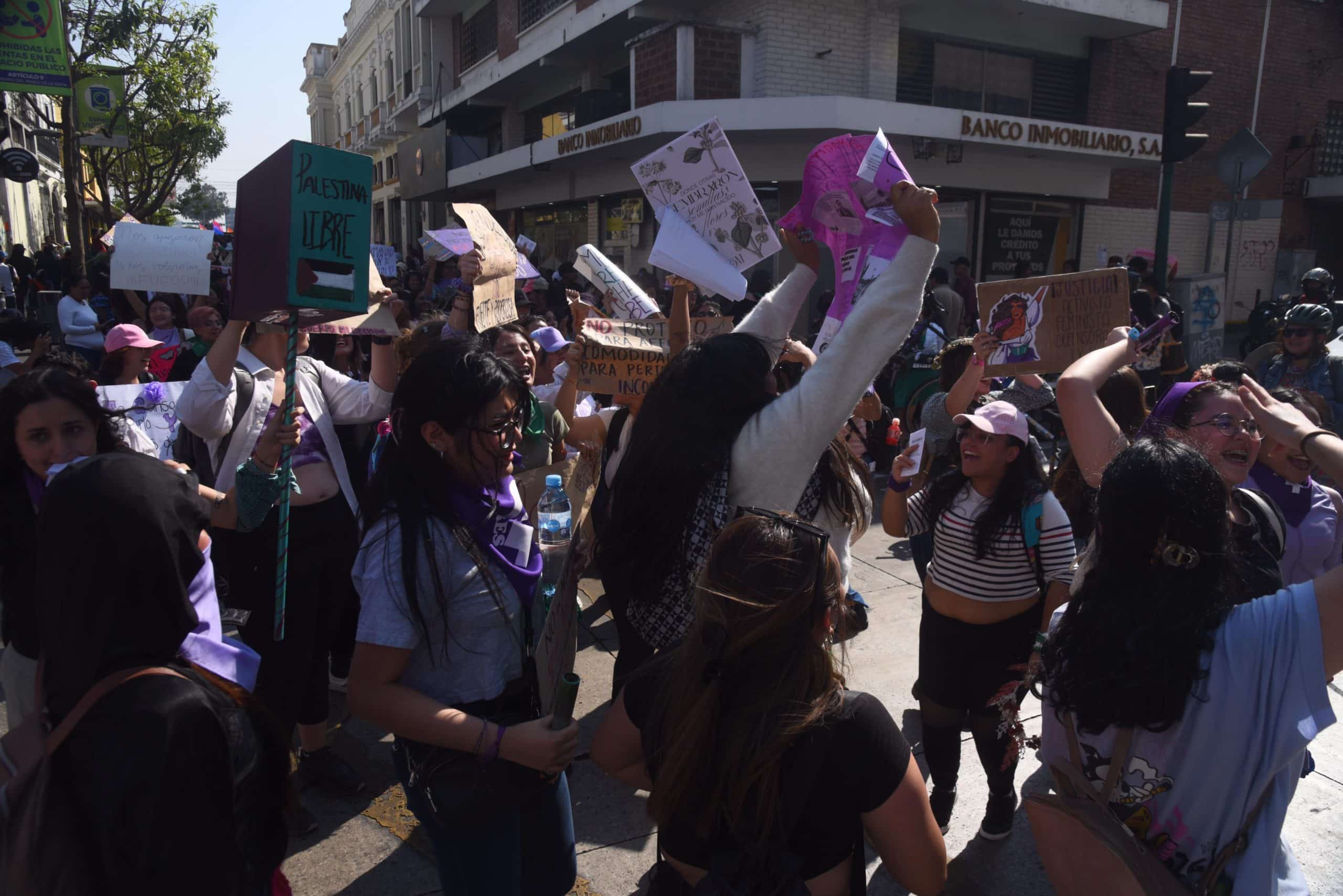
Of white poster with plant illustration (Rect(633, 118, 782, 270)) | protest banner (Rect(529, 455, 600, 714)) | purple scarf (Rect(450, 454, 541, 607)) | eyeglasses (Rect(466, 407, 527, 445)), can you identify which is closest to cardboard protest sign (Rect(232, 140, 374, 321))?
eyeglasses (Rect(466, 407, 527, 445))

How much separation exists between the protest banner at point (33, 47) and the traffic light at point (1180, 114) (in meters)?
13.9

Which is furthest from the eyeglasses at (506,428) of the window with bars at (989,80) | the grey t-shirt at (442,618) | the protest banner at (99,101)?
the protest banner at (99,101)

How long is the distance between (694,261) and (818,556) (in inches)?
89.4

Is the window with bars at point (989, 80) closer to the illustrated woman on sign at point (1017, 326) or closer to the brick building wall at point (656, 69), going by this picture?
the brick building wall at point (656, 69)

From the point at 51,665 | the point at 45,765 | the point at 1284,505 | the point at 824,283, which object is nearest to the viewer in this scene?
the point at 45,765

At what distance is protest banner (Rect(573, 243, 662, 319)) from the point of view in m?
4.39

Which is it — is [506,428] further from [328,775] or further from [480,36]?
[480,36]

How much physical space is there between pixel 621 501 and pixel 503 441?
0.33 m

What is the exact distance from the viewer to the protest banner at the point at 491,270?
3594 mm

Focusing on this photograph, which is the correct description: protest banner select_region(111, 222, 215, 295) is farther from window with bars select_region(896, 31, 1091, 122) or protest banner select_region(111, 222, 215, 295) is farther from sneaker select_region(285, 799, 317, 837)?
window with bars select_region(896, 31, 1091, 122)

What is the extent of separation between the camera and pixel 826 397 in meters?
1.99

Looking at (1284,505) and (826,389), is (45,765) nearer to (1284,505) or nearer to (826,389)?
(826,389)

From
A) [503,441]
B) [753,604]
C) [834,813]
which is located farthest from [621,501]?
[834,813]

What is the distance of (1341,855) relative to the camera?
3023 millimetres
